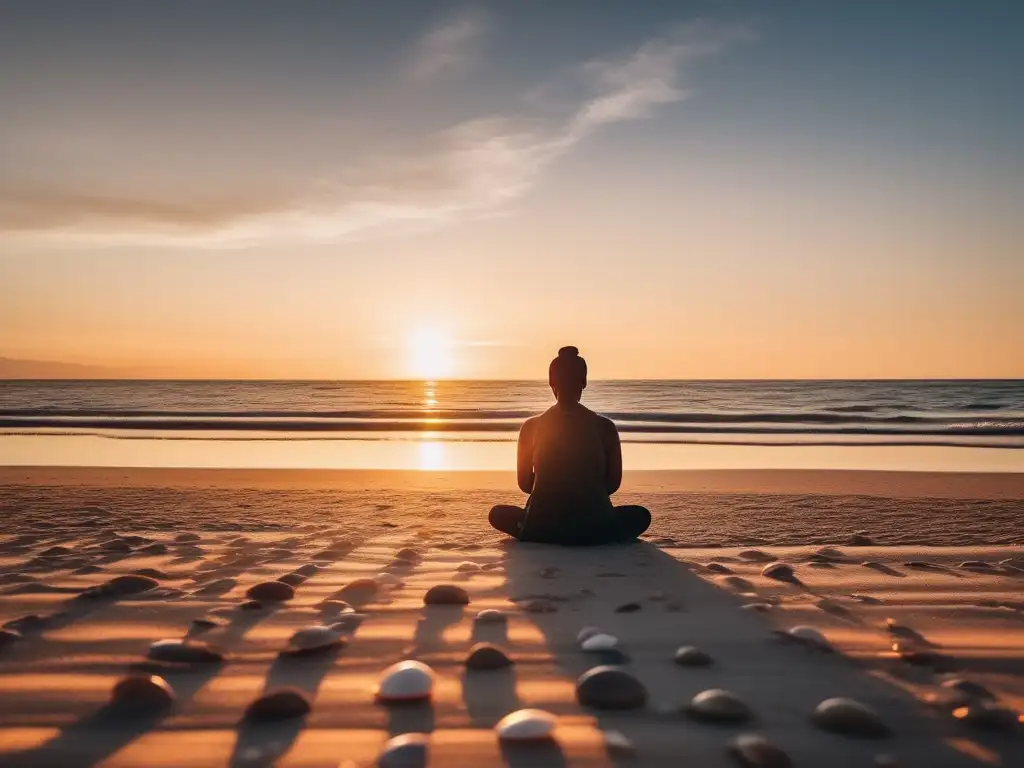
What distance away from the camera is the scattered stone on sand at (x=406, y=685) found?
88.2 inches

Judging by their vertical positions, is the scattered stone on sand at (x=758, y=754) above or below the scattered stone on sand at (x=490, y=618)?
above

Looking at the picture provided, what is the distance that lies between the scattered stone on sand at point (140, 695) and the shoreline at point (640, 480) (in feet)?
23.2

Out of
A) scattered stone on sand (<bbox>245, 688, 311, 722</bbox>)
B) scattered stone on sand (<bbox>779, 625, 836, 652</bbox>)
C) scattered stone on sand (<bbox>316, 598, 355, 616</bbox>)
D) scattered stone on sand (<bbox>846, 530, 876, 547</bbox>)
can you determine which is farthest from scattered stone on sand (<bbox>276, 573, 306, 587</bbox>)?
scattered stone on sand (<bbox>846, 530, 876, 547</bbox>)

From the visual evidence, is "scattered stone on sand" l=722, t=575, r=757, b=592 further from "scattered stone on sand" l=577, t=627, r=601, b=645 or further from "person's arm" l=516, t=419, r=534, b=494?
"person's arm" l=516, t=419, r=534, b=494

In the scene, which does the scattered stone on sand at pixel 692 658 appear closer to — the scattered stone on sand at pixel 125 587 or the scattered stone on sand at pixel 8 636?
the scattered stone on sand at pixel 8 636

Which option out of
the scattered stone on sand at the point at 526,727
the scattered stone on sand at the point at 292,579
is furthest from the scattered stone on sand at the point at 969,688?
the scattered stone on sand at the point at 292,579

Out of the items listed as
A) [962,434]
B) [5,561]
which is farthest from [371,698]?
[962,434]

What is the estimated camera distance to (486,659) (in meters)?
2.54

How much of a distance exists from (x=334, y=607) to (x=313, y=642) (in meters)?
0.63

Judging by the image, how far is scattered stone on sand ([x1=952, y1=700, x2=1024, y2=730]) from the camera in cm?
200

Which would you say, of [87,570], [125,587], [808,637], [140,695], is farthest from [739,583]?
[87,570]

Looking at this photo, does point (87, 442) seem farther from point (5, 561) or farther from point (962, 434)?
point (962, 434)

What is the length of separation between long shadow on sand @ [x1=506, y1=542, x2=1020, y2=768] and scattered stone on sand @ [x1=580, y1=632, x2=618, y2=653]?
0.05 m

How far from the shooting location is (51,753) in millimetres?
1874
